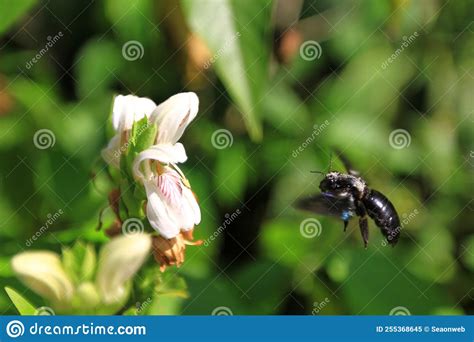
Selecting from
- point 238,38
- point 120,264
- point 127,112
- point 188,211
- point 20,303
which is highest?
point 238,38

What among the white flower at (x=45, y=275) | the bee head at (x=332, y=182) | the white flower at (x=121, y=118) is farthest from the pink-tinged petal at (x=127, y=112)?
the bee head at (x=332, y=182)

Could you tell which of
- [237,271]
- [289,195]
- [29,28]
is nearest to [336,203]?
[289,195]

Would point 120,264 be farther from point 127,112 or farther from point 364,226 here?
point 364,226

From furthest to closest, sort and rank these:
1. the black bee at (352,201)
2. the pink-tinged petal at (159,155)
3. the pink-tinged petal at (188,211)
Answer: the black bee at (352,201) < the pink-tinged petal at (188,211) < the pink-tinged petal at (159,155)

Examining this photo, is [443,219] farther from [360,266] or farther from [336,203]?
[336,203]

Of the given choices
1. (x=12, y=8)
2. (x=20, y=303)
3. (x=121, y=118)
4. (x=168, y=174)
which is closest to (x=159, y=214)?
(x=168, y=174)

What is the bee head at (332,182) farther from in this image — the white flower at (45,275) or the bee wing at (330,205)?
the white flower at (45,275)
